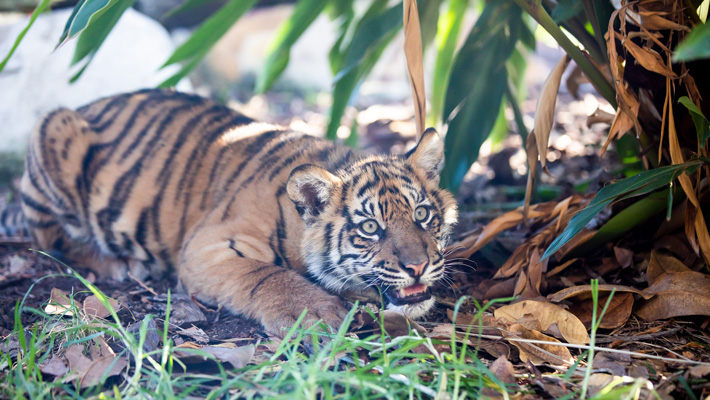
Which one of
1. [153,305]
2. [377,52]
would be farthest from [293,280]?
[377,52]

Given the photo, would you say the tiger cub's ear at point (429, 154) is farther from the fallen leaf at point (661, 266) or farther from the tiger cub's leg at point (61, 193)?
the tiger cub's leg at point (61, 193)

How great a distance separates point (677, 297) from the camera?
236 centimetres

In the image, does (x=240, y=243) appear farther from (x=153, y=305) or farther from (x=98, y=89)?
(x=98, y=89)

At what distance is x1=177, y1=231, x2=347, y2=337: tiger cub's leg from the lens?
2.45 m

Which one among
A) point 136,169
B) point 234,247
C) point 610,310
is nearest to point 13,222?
point 136,169

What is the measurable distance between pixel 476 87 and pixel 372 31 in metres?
0.71

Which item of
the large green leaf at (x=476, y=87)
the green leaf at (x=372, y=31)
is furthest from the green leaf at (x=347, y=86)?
the large green leaf at (x=476, y=87)

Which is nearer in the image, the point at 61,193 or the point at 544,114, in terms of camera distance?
the point at 544,114

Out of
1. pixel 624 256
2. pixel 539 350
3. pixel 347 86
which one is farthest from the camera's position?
pixel 347 86

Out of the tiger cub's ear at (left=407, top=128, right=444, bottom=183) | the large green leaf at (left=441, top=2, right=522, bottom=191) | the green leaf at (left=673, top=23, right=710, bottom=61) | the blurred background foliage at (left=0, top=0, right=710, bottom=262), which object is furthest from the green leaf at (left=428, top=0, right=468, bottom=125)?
the green leaf at (left=673, top=23, right=710, bottom=61)

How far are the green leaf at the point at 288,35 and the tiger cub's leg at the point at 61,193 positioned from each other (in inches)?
47.9

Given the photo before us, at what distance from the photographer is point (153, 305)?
2.79 m

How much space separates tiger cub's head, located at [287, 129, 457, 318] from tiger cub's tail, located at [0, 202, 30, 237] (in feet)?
7.71

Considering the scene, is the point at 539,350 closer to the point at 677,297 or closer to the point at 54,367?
the point at 677,297
